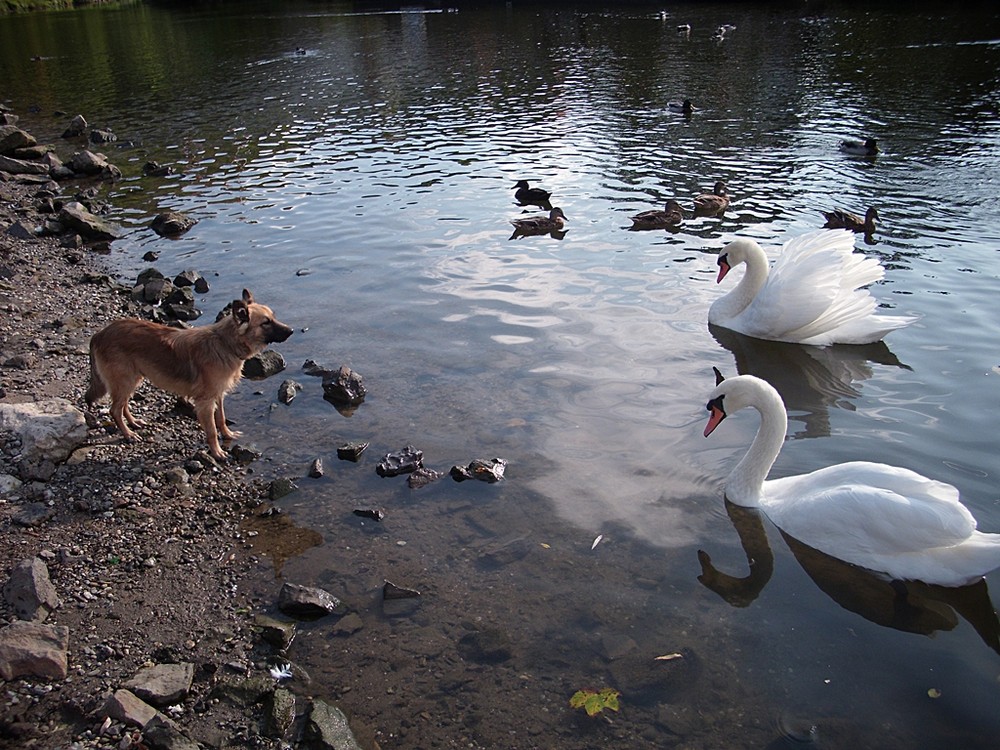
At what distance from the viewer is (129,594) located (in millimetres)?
6281

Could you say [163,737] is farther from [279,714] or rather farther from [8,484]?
[8,484]

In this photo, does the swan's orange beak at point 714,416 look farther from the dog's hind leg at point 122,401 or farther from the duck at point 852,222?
the duck at point 852,222

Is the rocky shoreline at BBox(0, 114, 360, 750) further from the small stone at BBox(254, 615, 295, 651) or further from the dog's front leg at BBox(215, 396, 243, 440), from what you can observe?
the dog's front leg at BBox(215, 396, 243, 440)

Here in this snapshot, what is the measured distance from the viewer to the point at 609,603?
6.57m

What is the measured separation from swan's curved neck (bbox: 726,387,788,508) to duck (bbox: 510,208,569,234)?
869 centimetres

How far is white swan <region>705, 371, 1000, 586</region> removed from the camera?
645 centimetres

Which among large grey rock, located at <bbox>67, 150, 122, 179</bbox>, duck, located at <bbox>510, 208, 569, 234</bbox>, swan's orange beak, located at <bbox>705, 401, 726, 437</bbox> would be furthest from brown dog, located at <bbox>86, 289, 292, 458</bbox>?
large grey rock, located at <bbox>67, 150, 122, 179</bbox>

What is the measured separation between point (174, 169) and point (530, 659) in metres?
20.2

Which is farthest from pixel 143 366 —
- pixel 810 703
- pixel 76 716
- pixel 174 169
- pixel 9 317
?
pixel 174 169

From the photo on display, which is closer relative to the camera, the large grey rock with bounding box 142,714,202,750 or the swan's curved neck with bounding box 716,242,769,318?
the large grey rock with bounding box 142,714,202,750

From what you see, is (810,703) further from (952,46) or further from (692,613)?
(952,46)

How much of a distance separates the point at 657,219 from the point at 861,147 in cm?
751

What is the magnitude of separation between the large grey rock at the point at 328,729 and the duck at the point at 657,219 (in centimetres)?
1243

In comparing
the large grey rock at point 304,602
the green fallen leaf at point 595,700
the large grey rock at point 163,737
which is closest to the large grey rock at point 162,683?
the large grey rock at point 163,737
